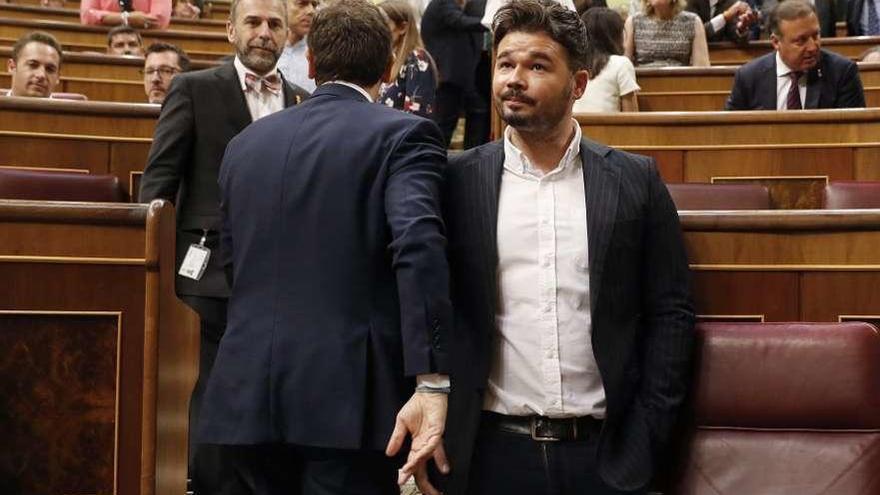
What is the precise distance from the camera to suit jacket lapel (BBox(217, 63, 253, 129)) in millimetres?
1636

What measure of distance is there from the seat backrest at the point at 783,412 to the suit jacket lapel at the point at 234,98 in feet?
2.35

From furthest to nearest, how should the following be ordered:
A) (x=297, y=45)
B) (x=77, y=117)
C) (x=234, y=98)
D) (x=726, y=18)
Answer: (x=726, y=18) < (x=297, y=45) < (x=77, y=117) < (x=234, y=98)

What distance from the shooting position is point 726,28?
13.2ft

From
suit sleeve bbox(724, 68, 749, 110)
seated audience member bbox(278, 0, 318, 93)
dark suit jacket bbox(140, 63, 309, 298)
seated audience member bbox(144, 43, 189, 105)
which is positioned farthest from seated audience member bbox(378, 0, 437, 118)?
dark suit jacket bbox(140, 63, 309, 298)

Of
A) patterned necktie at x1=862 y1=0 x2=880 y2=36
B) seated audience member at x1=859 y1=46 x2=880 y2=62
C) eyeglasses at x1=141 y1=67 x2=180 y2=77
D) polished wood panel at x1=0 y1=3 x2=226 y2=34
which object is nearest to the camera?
eyeglasses at x1=141 y1=67 x2=180 y2=77

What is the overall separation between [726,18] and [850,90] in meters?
1.27

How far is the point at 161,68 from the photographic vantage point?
2.87 meters

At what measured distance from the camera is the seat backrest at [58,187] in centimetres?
194

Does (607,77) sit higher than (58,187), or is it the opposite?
(607,77)

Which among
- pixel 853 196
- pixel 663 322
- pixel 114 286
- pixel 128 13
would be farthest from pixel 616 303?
pixel 128 13

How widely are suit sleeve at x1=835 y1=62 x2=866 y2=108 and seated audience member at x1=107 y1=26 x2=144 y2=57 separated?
1.98m

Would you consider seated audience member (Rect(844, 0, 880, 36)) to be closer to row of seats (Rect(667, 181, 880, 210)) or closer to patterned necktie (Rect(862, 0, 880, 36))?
patterned necktie (Rect(862, 0, 880, 36))

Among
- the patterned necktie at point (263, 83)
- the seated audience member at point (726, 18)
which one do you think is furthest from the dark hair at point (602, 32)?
the patterned necktie at point (263, 83)

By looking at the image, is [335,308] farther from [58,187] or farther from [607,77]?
[607,77]
